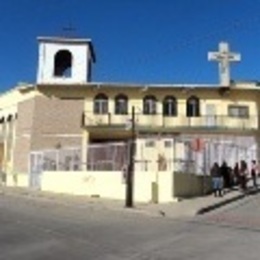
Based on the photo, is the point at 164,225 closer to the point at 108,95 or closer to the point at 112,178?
the point at 112,178

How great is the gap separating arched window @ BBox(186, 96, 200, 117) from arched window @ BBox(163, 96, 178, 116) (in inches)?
38.8

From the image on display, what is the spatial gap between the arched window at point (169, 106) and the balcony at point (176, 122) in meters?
0.45

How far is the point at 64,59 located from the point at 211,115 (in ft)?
41.2

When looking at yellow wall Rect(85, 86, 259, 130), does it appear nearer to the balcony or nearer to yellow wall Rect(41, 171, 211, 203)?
the balcony

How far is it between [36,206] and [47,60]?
26.3 m

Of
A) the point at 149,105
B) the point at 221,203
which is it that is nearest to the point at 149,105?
the point at 149,105

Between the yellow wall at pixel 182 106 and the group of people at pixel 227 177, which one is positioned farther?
the yellow wall at pixel 182 106

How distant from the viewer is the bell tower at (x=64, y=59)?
50.2m

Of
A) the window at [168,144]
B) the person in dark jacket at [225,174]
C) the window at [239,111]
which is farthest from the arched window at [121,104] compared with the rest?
the window at [168,144]

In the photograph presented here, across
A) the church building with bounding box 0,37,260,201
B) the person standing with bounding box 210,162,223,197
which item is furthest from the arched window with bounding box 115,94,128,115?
the person standing with bounding box 210,162,223,197

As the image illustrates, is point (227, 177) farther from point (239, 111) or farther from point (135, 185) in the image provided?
point (239, 111)

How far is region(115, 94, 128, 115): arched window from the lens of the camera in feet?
162

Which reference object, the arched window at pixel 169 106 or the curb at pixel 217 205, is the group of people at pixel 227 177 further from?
the arched window at pixel 169 106

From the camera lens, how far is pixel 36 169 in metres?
39.6
